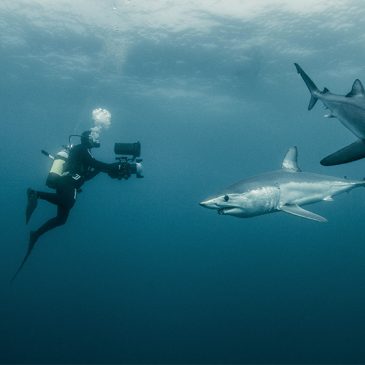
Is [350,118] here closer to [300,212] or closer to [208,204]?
[208,204]

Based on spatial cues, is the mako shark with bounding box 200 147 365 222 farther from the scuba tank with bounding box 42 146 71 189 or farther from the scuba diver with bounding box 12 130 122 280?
the scuba tank with bounding box 42 146 71 189

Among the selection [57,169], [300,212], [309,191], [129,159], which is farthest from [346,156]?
[57,169]

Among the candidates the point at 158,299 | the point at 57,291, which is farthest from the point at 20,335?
the point at 158,299

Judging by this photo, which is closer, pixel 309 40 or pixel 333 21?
pixel 333 21

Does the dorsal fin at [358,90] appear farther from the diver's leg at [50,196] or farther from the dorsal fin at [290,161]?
the diver's leg at [50,196]

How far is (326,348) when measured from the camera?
12812mm

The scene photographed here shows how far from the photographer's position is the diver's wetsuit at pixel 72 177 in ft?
25.8

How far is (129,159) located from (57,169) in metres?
1.59

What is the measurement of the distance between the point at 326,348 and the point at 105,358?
747 centimetres

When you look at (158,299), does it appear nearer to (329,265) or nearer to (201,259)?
(201,259)

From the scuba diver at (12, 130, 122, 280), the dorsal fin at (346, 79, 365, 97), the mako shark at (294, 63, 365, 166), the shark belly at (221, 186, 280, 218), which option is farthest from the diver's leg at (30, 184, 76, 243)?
the dorsal fin at (346, 79, 365, 97)

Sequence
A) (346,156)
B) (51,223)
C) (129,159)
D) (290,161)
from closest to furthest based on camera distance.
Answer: (346,156), (290,161), (129,159), (51,223)

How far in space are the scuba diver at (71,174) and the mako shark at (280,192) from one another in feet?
9.07

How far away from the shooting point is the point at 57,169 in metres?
8.02
